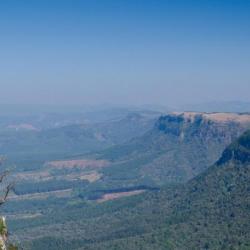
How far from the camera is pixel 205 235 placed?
193625mm

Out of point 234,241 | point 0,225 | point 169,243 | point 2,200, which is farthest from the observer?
point 169,243

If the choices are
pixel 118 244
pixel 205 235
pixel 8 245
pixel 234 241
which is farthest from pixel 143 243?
pixel 8 245

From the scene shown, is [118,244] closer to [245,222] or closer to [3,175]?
[245,222]

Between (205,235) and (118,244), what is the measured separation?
28122 millimetres

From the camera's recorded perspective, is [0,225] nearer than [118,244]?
Yes

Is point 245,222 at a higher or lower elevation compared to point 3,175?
lower

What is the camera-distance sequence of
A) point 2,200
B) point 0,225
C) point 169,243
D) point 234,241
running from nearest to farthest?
1. point 2,200
2. point 0,225
3. point 234,241
4. point 169,243

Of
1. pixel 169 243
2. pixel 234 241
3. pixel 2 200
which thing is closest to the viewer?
pixel 2 200

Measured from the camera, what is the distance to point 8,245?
39656mm

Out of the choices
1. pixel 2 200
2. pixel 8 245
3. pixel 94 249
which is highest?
pixel 2 200

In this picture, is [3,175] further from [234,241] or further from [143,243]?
[143,243]

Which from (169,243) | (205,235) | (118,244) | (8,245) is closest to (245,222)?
(205,235)

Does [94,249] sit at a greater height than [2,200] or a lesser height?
lesser

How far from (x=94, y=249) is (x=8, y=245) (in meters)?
158
